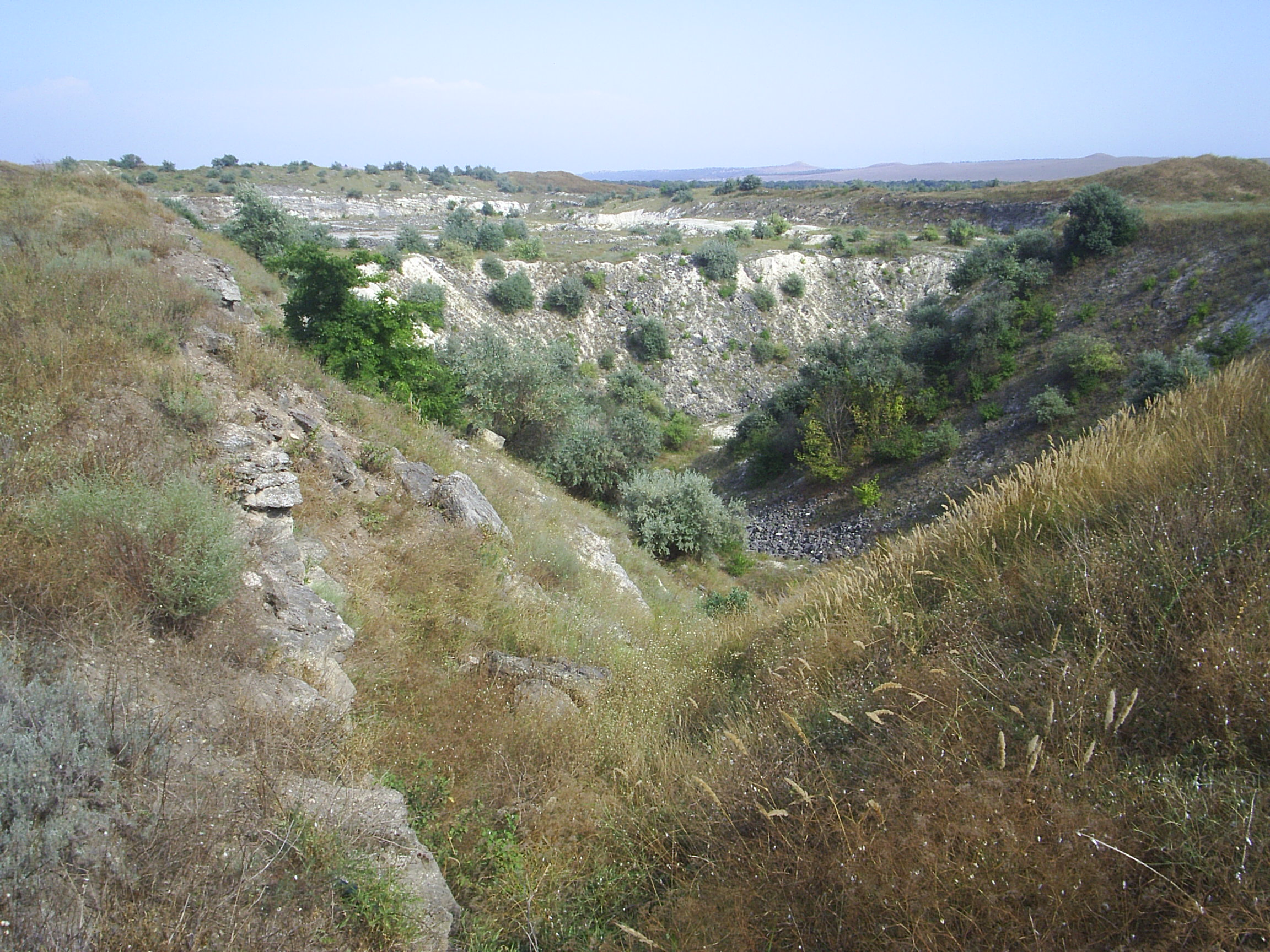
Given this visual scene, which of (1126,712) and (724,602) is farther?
(724,602)

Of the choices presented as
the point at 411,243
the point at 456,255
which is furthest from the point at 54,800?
the point at 411,243

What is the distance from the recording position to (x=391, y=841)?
2877 millimetres

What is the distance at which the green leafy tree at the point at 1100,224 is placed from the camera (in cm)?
2209

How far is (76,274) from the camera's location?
24.7 ft

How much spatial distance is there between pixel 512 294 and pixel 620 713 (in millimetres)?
26316

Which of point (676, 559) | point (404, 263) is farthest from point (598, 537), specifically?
point (404, 263)

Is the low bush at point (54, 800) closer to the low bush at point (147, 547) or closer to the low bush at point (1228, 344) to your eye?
the low bush at point (147, 547)

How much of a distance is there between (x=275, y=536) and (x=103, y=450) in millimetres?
1312

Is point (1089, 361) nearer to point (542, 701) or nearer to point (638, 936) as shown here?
point (542, 701)

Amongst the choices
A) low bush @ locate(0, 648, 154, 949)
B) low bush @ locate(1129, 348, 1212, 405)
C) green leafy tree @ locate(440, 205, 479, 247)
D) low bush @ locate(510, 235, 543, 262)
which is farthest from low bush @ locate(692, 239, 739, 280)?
low bush @ locate(0, 648, 154, 949)

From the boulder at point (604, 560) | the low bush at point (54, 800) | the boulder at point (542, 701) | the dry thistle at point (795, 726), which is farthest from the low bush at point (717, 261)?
the low bush at point (54, 800)

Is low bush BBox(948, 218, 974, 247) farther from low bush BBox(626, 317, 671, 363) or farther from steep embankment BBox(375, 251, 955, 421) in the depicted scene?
low bush BBox(626, 317, 671, 363)

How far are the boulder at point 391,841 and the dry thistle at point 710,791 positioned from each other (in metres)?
1.17

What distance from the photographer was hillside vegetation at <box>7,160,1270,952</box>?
2.09 meters
